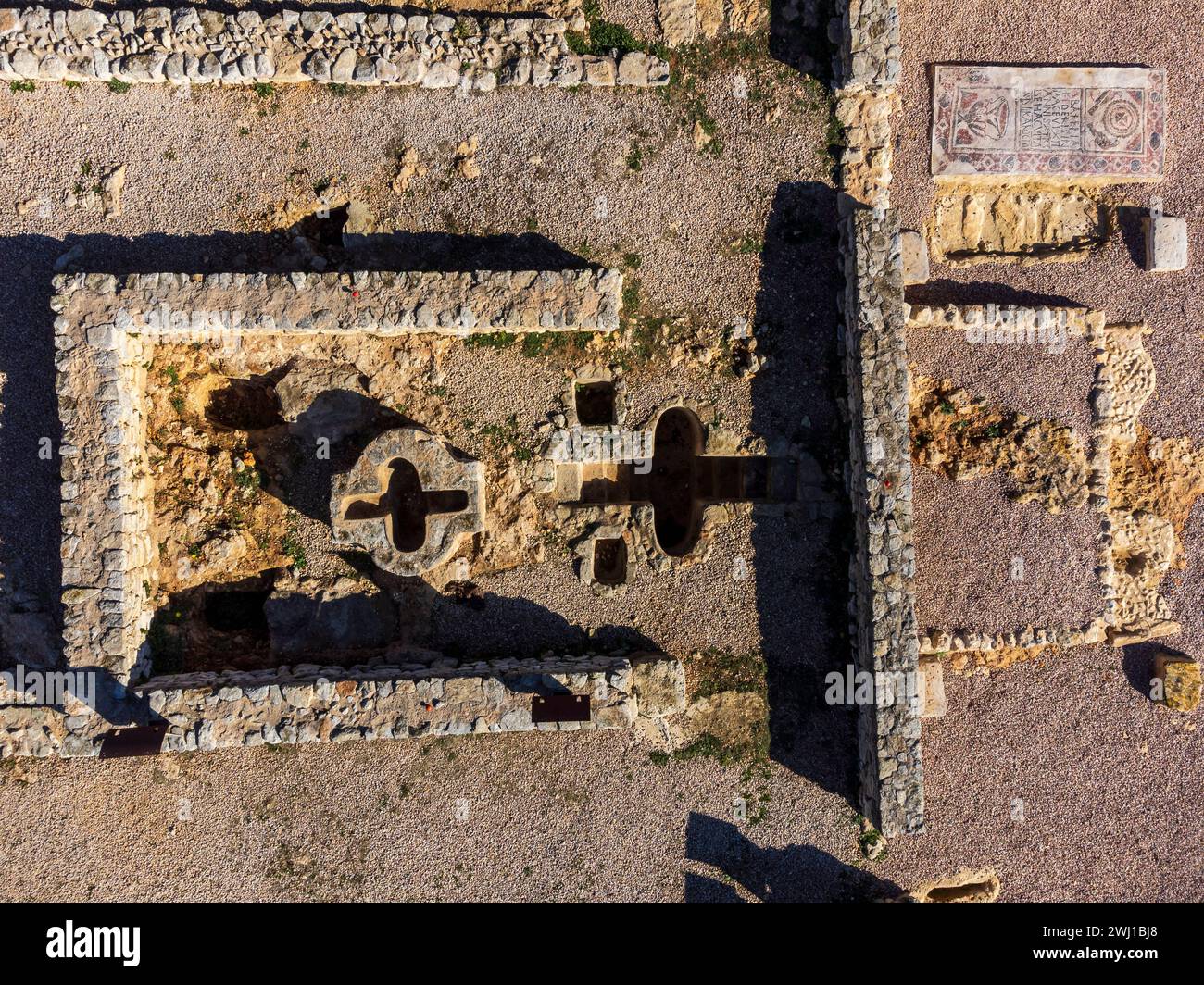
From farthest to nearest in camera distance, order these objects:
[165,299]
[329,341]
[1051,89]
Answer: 1. [1051,89]
2. [329,341]
3. [165,299]

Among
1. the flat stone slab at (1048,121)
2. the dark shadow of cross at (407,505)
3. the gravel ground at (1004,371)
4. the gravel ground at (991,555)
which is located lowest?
the gravel ground at (991,555)

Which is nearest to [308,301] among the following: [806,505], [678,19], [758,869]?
[678,19]

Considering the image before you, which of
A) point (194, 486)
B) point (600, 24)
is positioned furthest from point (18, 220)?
point (600, 24)

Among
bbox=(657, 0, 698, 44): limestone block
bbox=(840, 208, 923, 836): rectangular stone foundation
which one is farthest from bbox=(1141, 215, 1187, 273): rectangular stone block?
bbox=(657, 0, 698, 44): limestone block

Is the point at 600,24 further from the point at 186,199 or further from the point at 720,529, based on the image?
the point at 720,529

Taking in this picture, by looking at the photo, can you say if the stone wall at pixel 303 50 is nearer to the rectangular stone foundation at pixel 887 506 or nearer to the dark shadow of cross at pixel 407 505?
the rectangular stone foundation at pixel 887 506

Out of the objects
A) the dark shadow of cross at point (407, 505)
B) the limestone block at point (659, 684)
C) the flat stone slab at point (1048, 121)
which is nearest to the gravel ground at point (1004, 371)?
the flat stone slab at point (1048, 121)
